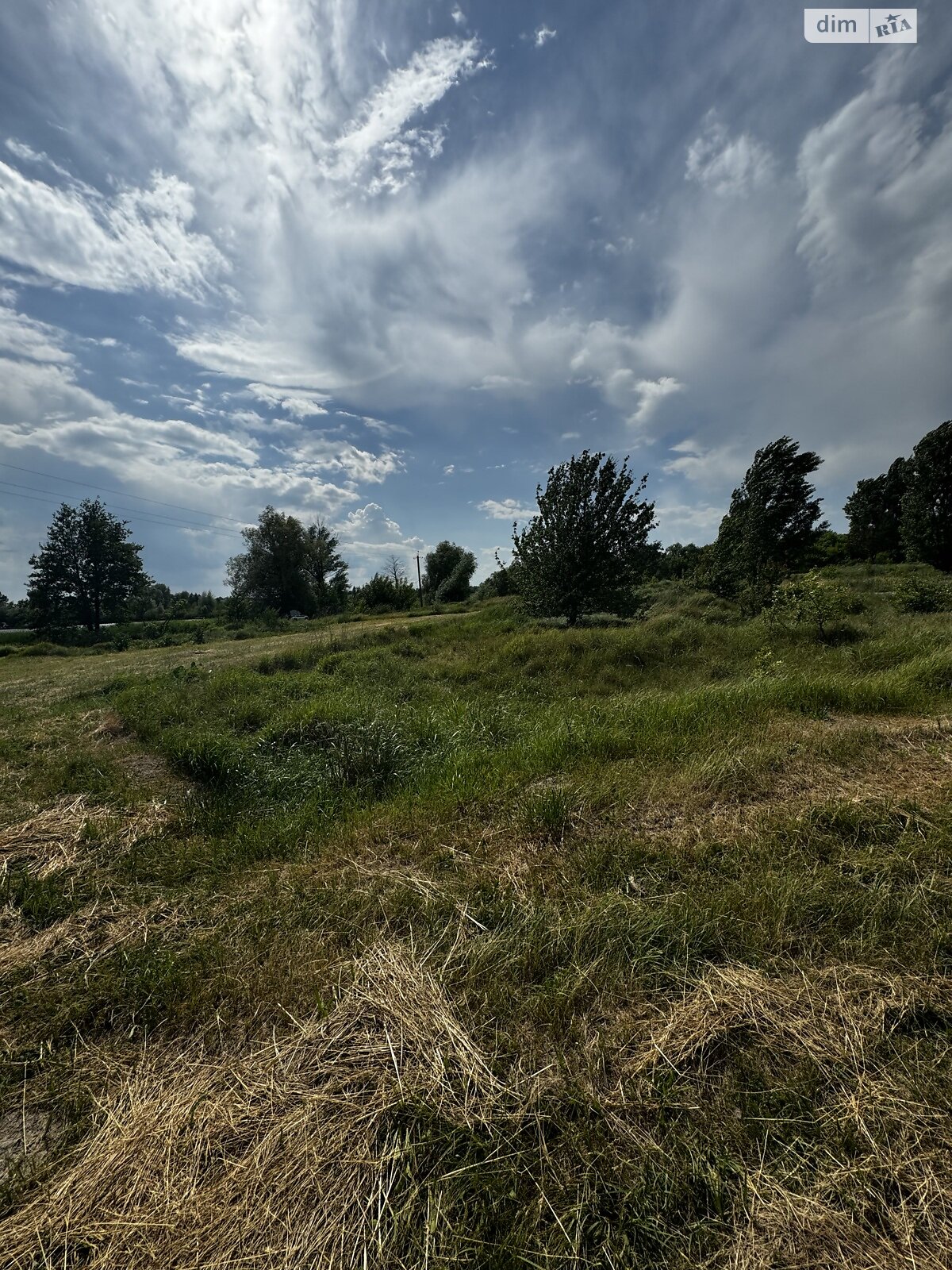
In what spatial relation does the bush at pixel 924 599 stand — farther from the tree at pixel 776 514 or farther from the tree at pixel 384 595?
the tree at pixel 384 595

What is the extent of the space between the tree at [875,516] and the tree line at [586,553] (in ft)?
0.33

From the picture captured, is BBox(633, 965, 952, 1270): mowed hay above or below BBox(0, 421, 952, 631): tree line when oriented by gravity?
below

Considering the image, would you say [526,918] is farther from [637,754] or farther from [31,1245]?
[637,754]

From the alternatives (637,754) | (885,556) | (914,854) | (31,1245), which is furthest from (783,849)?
(885,556)

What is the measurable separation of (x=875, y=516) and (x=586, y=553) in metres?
39.3

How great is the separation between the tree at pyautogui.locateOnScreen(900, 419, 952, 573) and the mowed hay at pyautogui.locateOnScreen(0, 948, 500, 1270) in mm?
32862

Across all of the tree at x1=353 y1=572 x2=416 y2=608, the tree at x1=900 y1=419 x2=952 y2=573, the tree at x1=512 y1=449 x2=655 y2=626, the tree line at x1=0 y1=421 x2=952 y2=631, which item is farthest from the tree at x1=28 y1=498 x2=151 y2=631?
the tree at x1=900 y1=419 x2=952 y2=573

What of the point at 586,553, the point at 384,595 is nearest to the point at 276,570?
the point at 384,595

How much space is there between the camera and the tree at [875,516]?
124 feet

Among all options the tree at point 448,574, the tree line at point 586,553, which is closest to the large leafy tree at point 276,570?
the tree line at point 586,553

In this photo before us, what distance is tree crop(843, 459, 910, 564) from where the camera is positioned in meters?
37.7

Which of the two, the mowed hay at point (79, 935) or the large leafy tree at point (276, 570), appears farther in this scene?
the large leafy tree at point (276, 570)

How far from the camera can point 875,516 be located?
40281mm

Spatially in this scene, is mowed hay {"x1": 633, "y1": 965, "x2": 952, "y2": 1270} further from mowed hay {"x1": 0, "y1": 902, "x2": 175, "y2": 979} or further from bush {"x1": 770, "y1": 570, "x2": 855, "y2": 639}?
bush {"x1": 770, "y1": 570, "x2": 855, "y2": 639}
